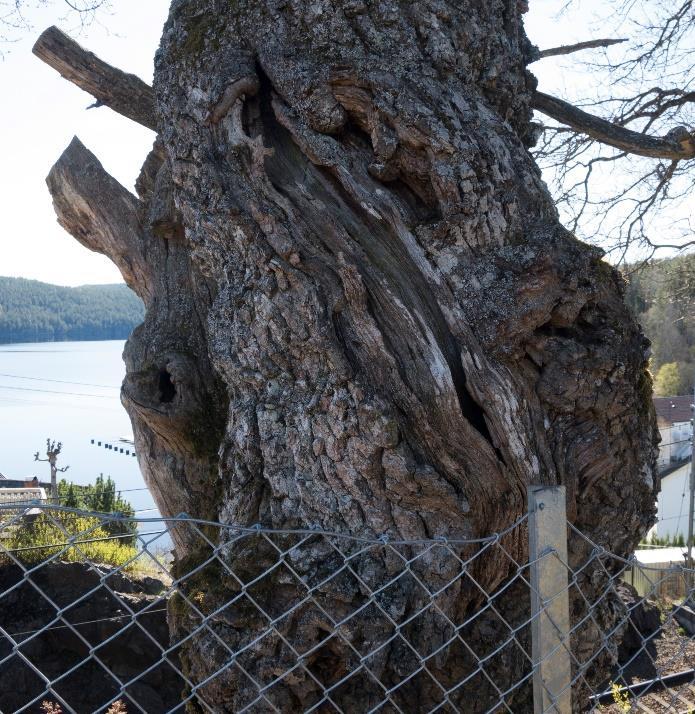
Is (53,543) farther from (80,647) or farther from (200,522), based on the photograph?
(200,522)

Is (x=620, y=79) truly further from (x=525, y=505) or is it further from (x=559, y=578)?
(x=559, y=578)

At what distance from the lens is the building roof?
2685 cm

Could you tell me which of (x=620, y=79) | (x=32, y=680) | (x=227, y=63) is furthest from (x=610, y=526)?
(x=32, y=680)

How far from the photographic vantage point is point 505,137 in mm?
3297

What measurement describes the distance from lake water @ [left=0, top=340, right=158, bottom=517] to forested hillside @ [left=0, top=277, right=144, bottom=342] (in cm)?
432

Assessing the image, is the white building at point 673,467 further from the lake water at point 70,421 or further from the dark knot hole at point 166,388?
the dark knot hole at point 166,388

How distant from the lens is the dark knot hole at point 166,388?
11.7 feet

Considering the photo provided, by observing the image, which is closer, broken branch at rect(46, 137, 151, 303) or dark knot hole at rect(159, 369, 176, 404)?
dark knot hole at rect(159, 369, 176, 404)

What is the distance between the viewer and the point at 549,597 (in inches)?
77.7

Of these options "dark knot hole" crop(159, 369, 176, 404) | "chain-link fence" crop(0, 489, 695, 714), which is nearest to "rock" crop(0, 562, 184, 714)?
"dark knot hole" crop(159, 369, 176, 404)

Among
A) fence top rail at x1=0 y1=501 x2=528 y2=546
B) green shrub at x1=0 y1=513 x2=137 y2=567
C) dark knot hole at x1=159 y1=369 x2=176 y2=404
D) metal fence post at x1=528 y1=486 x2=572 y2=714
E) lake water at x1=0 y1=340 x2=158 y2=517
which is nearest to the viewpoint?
fence top rail at x1=0 y1=501 x2=528 y2=546

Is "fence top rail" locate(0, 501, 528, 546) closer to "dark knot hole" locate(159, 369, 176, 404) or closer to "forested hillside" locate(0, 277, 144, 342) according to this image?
"dark knot hole" locate(159, 369, 176, 404)

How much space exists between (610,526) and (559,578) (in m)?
1.35

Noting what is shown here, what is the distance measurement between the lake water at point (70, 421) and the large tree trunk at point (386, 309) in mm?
25214
